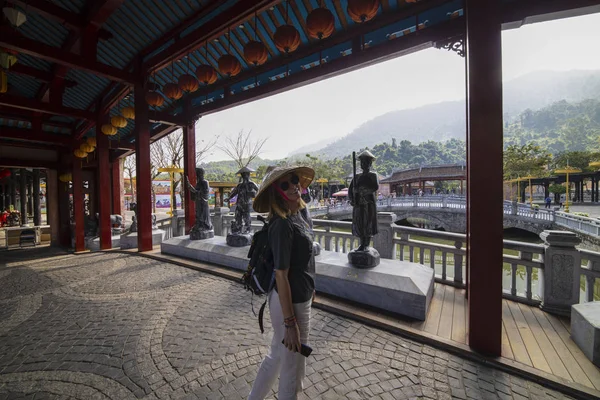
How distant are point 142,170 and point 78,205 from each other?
4167 millimetres

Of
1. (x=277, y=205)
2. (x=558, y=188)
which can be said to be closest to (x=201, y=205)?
(x=277, y=205)

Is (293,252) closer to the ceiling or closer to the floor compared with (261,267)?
closer to the ceiling

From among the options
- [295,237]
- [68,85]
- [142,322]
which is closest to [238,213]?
[142,322]

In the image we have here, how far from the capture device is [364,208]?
4.24m

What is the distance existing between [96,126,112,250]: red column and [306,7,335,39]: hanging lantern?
8763 mm

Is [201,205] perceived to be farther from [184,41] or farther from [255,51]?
[255,51]

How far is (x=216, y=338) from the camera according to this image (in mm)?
3184

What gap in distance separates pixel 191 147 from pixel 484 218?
898 centimetres

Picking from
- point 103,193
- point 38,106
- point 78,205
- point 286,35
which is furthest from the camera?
point 78,205

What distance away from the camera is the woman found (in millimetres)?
1646

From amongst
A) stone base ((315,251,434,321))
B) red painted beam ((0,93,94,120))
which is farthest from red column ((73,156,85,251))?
stone base ((315,251,434,321))

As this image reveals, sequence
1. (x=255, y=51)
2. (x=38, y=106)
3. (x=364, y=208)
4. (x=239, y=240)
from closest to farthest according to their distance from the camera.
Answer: (x=255, y=51) → (x=364, y=208) → (x=239, y=240) → (x=38, y=106)

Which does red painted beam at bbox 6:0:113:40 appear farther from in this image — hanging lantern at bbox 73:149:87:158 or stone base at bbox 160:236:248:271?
stone base at bbox 160:236:248:271

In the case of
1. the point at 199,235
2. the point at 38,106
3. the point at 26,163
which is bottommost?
the point at 199,235
